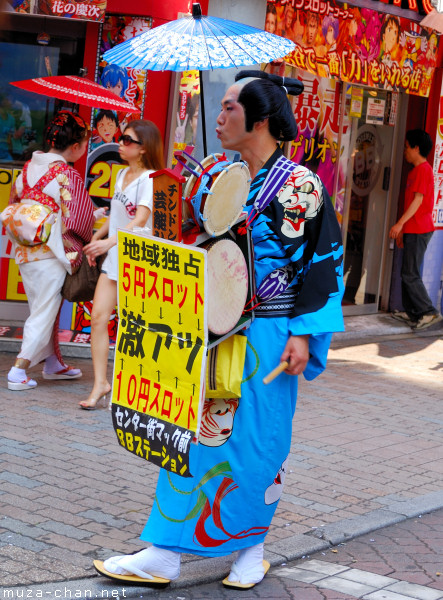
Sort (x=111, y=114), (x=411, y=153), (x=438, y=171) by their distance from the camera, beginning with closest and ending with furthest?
1. (x=111, y=114)
2. (x=411, y=153)
3. (x=438, y=171)

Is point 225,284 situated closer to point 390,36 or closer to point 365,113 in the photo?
point 390,36

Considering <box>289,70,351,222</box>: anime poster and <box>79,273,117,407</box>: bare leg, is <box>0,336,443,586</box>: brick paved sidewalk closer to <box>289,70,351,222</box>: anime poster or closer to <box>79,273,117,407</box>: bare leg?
<box>79,273,117,407</box>: bare leg

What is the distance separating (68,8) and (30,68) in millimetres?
868

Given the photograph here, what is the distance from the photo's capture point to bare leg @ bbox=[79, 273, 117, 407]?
637 cm

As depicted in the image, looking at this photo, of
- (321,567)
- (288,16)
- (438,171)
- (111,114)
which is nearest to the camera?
Answer: (321,567)

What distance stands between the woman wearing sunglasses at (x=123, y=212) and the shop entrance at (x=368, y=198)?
4704 mm

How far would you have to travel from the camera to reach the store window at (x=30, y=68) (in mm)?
8156

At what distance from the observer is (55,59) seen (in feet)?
27.0

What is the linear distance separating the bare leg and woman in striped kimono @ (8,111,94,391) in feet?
1.56

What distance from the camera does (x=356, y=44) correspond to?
970 cm

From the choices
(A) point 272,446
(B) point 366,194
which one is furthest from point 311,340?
(B) point 366,194

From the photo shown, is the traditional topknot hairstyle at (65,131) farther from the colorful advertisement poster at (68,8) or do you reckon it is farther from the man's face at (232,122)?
the man's face at (232,122)

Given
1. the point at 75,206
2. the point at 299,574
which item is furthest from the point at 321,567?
the point at 75,206

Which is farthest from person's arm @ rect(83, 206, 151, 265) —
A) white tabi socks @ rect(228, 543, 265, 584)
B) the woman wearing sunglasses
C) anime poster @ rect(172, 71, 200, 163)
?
white tabi socks @ rect(228, 543, 265, 584)
